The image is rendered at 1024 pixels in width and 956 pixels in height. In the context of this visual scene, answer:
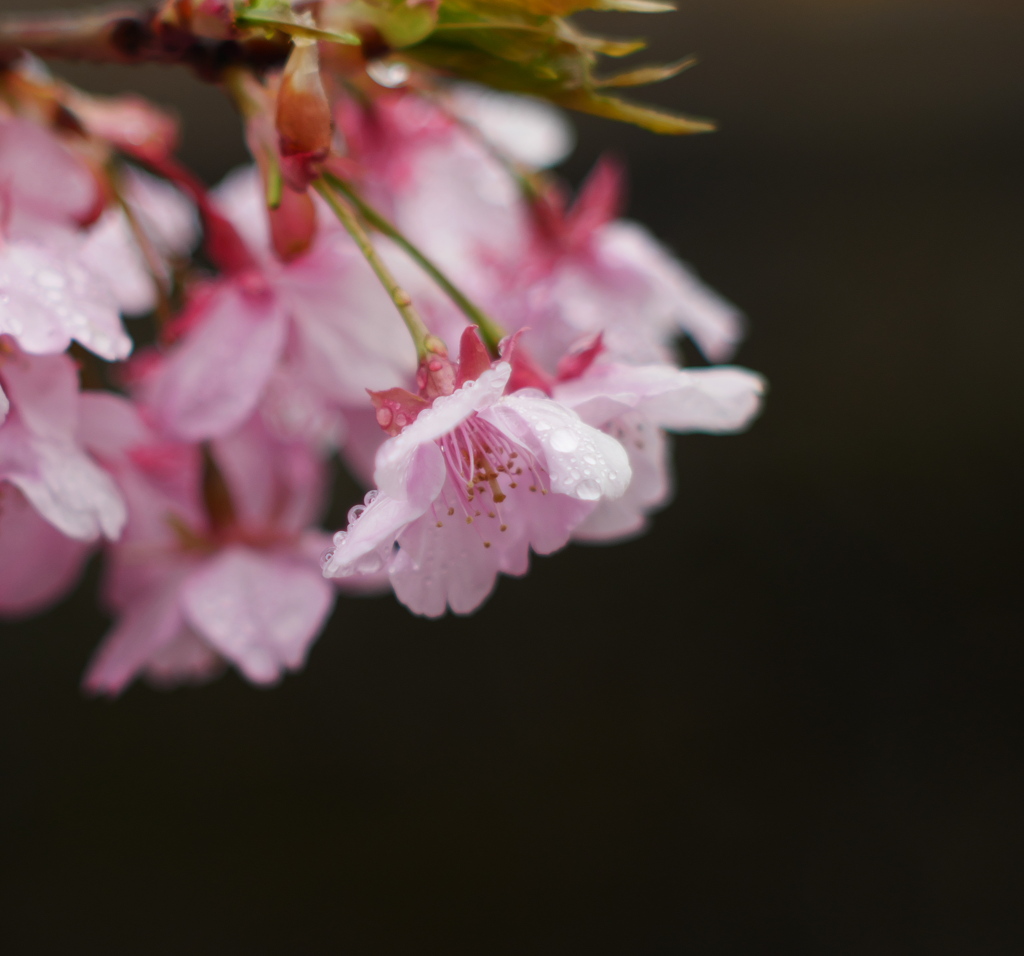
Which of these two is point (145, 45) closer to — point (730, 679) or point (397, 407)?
point (397, 407)

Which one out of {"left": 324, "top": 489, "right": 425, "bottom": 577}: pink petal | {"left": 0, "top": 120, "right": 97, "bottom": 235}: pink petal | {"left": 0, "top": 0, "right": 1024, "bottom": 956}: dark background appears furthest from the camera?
{"left": 0, "top": 0, "right": 1024, "bottom": 956}: dark background

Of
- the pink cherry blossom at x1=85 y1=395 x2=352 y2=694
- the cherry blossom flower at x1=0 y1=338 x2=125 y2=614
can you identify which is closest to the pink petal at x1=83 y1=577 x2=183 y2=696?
the pink cherry blossom at x1=85 y1=395 x2=352 y2=694

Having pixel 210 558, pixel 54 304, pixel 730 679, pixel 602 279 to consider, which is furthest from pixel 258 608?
pixel 730 679

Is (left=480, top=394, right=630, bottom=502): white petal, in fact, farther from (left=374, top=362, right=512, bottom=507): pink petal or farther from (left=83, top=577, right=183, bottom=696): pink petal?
(left=83, top=577, right=183, bottom=696): pink petal

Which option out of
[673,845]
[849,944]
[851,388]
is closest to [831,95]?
[851,388]

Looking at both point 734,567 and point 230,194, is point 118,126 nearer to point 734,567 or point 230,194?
point 230,194

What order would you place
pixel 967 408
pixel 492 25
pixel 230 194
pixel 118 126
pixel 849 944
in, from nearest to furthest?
pixel 492 25, pixel 118 126, pixel 230 194, pixel 849 944, pixel 967 408
